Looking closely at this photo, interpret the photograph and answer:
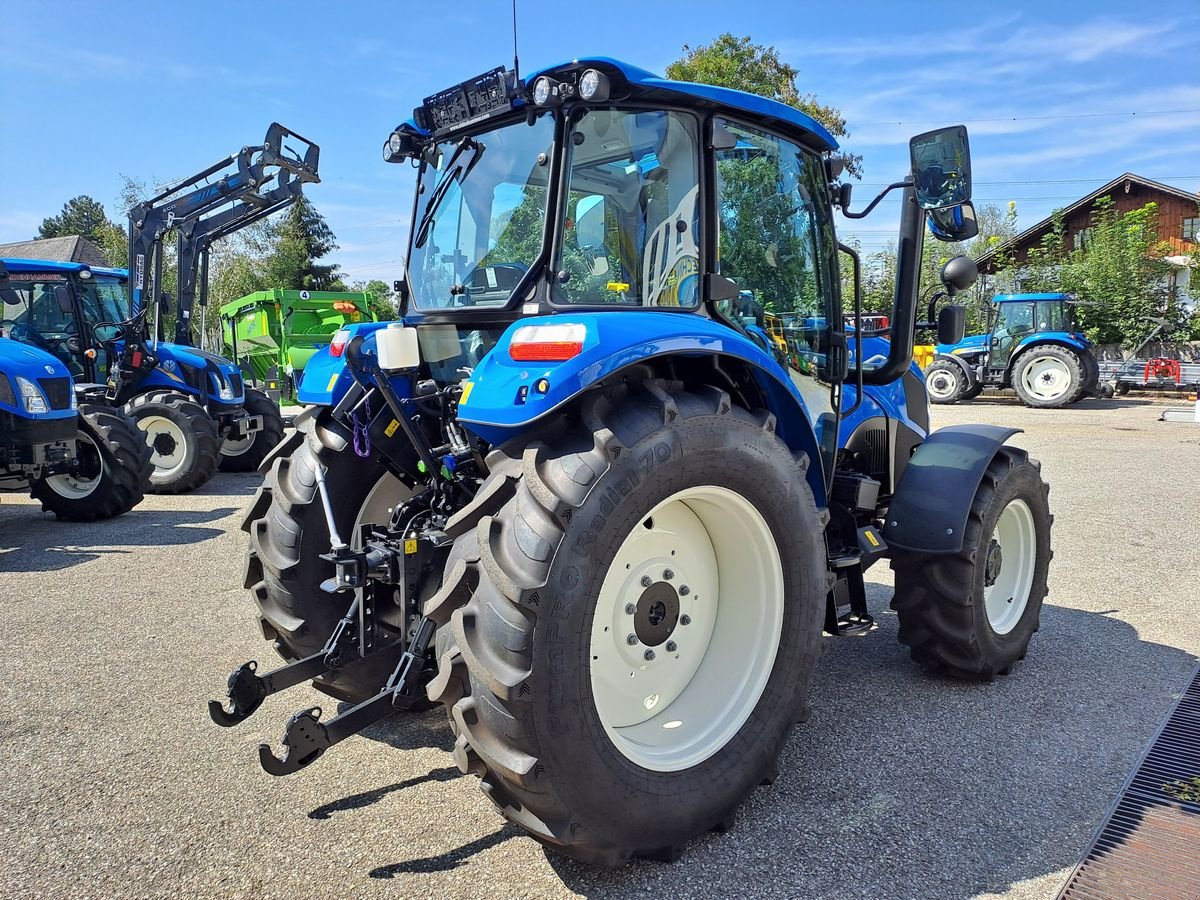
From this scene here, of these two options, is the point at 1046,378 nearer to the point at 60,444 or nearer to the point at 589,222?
the point at 60,444

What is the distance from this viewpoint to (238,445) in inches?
424

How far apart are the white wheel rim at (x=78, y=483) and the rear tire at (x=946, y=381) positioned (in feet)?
54.6

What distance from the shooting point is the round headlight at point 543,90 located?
2.61 metres

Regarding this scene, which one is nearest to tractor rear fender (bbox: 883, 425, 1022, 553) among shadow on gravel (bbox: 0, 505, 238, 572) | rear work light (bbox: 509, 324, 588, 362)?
rear work light (bbox: 509, 324, 588, 362)

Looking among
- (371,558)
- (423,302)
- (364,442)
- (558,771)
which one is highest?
(423,302)

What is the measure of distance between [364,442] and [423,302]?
1.99 ft

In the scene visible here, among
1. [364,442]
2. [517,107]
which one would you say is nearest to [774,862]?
[364,442]

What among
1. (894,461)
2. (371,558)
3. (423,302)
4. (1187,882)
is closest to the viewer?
(1187,882)

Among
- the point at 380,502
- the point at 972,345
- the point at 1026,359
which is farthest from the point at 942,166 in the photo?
the point at 972,345

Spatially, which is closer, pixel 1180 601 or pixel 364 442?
pixel 364 442

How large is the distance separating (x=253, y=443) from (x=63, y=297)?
2.67 metres

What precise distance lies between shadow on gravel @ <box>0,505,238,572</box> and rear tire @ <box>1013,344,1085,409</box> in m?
16.2

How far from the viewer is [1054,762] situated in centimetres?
302

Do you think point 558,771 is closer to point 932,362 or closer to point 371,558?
point 371,558
